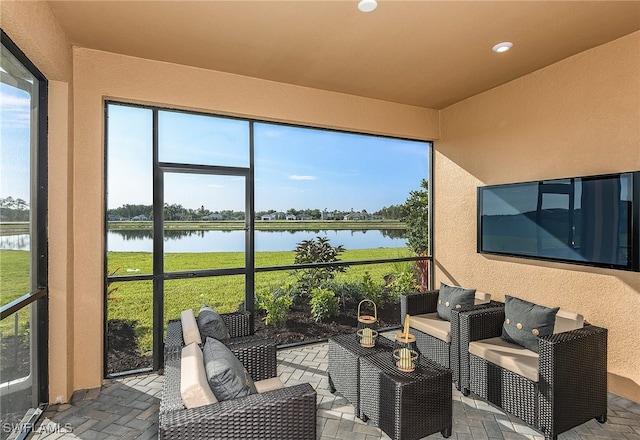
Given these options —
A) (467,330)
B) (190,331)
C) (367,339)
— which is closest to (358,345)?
(367,339)

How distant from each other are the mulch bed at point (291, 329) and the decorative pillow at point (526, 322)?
2.05m

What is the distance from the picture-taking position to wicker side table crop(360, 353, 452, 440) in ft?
Answer: 7.55

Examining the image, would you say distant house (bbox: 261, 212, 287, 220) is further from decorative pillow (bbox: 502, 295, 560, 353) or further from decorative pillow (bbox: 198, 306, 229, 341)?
decorative pillow (bbox: 502, 295, 560, 353)

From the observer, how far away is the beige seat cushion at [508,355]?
2.59 m

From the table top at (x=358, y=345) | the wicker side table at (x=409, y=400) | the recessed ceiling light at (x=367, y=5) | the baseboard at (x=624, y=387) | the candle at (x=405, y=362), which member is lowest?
the baseboard at (x=624, y=387)

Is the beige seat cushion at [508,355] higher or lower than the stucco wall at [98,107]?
lower

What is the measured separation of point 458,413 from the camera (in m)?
2.81

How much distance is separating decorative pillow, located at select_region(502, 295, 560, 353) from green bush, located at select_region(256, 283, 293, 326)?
95.0 inches

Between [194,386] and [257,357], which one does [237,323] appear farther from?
[194,386]

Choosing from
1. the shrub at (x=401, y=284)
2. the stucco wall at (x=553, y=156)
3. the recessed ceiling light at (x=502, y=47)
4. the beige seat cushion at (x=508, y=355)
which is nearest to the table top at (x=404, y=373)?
the beige seat cushion at (x=508, y=355)

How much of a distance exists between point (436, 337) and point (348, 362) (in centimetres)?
113

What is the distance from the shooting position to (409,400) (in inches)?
91.0

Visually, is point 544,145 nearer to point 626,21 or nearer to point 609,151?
point 609,151

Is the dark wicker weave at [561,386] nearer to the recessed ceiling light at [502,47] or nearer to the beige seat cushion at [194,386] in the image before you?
the beige seat cushion at [194,386]
